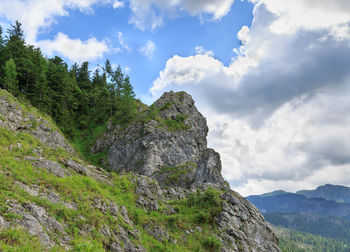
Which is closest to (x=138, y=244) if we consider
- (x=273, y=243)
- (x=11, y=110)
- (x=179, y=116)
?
(x=273, y=243)

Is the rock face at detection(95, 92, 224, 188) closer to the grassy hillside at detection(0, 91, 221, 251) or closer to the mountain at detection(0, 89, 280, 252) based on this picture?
the mountain at detection(0, 89, 280, 252)

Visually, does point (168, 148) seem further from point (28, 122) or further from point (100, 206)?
point (100, 206)

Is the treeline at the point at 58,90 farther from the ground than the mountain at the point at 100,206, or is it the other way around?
the treeline at the point at 58,90

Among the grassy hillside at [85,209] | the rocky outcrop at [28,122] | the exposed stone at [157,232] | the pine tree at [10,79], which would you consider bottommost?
the exposed stone at [157,232]

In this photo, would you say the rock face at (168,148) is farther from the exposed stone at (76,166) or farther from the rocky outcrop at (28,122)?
the exposed stone at (76,166)

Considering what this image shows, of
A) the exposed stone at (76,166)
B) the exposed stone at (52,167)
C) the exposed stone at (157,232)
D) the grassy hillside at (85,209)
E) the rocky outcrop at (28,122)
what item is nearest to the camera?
the grassy hillside at (85,209)

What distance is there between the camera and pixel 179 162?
146 feet

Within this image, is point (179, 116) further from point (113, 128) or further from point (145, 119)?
point (113, 128)

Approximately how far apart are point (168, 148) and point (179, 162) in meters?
3.91

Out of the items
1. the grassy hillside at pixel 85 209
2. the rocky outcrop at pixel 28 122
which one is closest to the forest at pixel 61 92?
the rocky outcrop at pixel 28 122

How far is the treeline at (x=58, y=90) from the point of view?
40938 millimetres

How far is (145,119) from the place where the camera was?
49.6 m

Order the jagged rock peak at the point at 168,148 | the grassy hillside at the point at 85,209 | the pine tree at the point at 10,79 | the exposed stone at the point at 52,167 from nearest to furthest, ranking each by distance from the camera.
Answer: the grassy hillside at the point at 85,209 → the exposed stone at the point at 52,167 → the pine tree at the point at 10,79 → the jagged rock peak at the point at 168,148

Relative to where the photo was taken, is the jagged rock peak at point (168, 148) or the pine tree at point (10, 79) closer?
→ the pine tree at point (10, 79)
